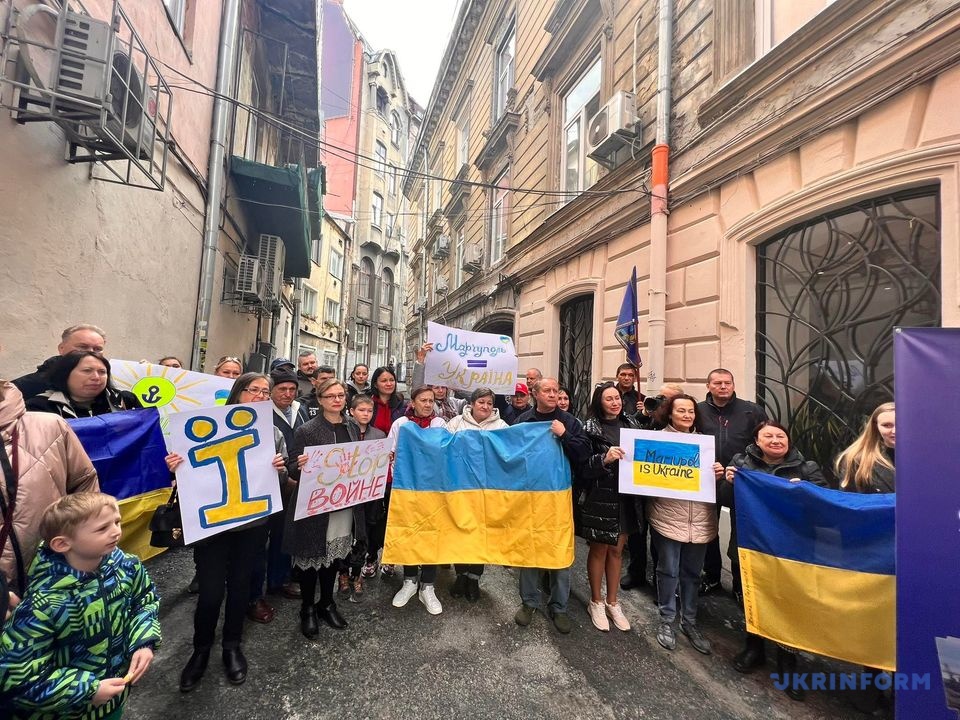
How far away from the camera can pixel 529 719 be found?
2.34 meters

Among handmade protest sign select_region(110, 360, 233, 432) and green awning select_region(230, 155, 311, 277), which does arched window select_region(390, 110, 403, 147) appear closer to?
green awning select_region(230, 155, 311, 277)

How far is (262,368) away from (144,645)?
1114 centimetres

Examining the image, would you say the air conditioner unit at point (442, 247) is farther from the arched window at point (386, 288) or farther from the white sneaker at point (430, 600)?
the arched window at point (386, 288)

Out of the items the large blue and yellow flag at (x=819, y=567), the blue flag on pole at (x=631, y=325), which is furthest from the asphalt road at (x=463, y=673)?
the blue flag on pole at (x=631, y=325)

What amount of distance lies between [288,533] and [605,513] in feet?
7.52

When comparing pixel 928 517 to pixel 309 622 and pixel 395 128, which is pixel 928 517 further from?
pixel 395 128

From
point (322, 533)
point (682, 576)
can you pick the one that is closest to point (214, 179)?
point (322, 533)

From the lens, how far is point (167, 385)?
3893 millimetres

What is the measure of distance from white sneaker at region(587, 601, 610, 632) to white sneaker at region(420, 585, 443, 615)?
3.83 feet

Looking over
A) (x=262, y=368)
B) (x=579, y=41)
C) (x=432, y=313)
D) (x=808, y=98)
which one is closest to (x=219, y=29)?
(x=579, y=41)

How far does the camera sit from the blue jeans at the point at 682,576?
316 centimetres

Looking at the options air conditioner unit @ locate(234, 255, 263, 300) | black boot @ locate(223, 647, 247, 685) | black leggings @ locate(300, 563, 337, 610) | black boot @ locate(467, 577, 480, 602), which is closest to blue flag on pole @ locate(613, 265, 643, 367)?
→ black boot @ locate(467, 577, 480, 602)

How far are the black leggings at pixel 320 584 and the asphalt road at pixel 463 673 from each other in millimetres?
187

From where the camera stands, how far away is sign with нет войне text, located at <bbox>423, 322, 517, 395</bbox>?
18.4ft
